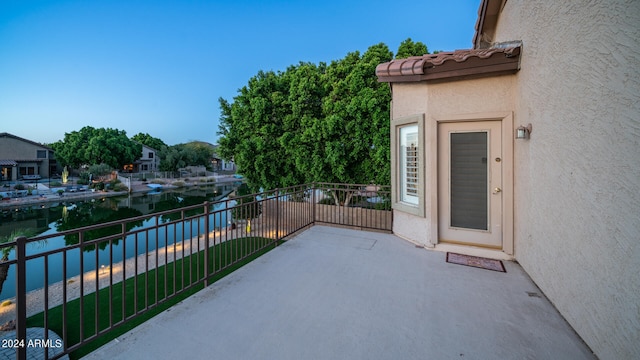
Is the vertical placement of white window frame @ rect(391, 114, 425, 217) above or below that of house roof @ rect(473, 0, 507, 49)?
below

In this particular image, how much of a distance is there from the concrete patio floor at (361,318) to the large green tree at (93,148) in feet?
141

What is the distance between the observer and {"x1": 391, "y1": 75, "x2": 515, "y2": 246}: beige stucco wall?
3.87m

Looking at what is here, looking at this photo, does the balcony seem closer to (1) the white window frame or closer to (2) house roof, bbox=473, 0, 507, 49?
(1) the white window frame

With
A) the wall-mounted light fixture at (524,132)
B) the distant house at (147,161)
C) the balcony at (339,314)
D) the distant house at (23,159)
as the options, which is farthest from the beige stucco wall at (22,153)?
A: the wall-mounted light fixture at (524,132)

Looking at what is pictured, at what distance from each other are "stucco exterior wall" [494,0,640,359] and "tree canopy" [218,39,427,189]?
5266 millimetres

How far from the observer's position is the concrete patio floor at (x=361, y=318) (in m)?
1.98

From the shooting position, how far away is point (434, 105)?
422 cm

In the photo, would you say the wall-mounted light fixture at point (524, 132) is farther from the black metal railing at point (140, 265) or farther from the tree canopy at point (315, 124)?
the tree canopy at point (315, 124)

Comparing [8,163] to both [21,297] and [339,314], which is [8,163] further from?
[339,314]

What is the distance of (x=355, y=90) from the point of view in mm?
8883

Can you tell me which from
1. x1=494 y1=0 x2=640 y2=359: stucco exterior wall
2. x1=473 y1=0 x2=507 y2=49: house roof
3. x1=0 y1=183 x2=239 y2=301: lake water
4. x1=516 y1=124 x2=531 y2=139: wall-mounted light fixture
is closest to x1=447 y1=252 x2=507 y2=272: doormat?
x1=494 y1=0 x2=640 y2=359: stucco exterior wall

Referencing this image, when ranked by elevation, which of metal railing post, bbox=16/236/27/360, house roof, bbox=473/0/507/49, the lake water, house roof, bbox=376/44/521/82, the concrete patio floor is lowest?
the lake water

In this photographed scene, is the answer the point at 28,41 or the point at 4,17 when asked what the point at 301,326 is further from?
the point at 28,41

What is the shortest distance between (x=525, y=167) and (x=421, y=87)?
2009 mm
